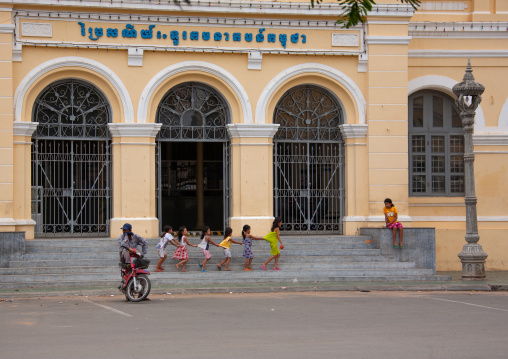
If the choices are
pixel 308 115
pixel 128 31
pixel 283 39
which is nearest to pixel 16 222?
pixel 128 31

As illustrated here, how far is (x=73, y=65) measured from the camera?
19.5 metres

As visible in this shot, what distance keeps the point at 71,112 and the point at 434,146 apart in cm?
929

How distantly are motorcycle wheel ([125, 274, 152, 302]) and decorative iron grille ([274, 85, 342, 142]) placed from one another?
718 centimetres

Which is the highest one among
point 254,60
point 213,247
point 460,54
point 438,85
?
point 460,54

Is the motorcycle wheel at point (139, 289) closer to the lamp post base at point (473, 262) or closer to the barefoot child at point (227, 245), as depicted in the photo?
the barefoot child at point (227, 245)

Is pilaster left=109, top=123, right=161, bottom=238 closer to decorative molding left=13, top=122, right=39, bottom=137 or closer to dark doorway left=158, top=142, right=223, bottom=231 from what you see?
decorative molding left=13, top=122, right=39, bottom=137

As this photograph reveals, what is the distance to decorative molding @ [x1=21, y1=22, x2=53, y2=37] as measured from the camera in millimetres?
19188

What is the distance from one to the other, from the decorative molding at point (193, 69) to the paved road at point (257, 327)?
551 centimetres

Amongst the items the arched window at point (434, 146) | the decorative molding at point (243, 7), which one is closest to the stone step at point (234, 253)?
the arched window at point (434, 146)

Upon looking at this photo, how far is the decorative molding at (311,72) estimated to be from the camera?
802 inches

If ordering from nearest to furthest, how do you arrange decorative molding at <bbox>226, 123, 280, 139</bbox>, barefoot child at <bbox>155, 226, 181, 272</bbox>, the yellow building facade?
barefoot child at <bbox>155, 226, 181, 272</bbox> < the yellow building facade < decorative molding at <bbox>226, 123, 280, 139</bbox>

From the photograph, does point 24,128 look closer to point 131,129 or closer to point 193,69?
point 131,129

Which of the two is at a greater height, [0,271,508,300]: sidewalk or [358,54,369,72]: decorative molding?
[358,54,369,72]: decorative molding

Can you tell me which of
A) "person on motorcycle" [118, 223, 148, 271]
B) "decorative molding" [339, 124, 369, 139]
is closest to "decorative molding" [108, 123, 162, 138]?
"person on motorcycle" [118, 223, 148, 271]
